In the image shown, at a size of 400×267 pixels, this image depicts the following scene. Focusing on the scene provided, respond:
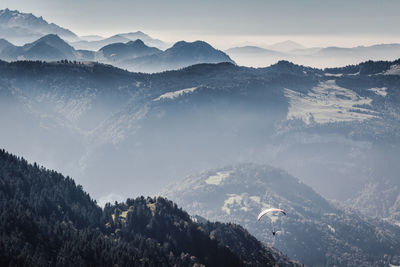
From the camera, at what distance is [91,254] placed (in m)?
194

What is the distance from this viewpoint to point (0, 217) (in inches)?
7731

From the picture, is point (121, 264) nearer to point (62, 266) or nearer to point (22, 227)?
point (62, 266)

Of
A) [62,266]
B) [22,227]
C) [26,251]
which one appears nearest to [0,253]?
[26,251]

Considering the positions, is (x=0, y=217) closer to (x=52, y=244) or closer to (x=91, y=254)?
(x=52, y=244)

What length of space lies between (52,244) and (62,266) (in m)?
24.0

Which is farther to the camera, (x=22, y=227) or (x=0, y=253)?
(x=22, y=227)

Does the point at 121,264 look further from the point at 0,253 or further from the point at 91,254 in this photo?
the point at 0,253

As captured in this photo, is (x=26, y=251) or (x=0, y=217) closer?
(x=26, y=251)

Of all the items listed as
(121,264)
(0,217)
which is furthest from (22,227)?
(121,264)

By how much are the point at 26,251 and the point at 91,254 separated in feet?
94.3

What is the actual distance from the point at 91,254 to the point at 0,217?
37.3m

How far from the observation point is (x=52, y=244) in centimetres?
19500

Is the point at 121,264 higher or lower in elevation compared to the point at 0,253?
lower

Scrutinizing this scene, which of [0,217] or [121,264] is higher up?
[0,217]
